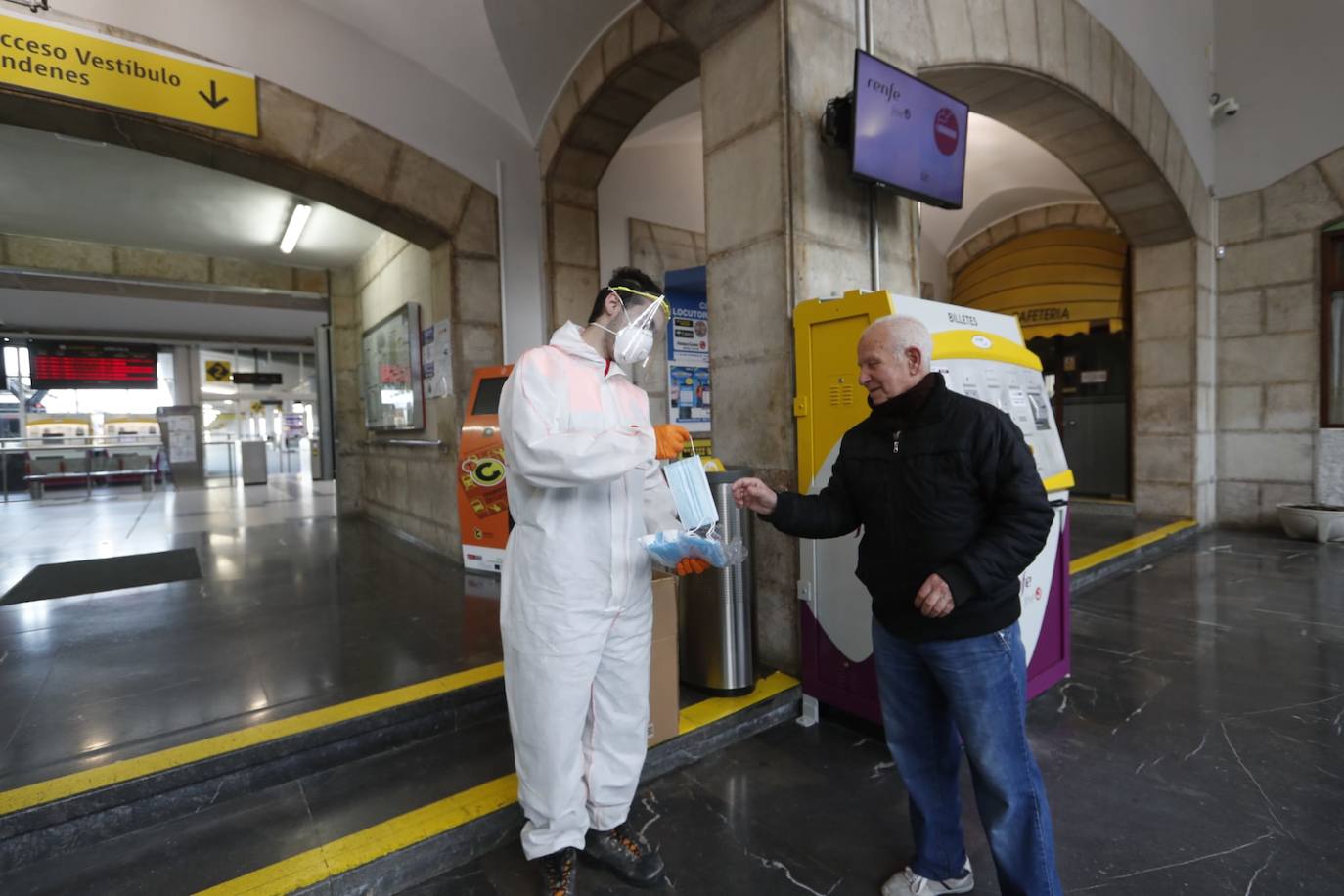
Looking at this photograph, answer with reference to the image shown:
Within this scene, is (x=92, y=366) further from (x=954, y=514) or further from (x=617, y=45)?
(x=954, y=514)

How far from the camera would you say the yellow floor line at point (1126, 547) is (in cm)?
488

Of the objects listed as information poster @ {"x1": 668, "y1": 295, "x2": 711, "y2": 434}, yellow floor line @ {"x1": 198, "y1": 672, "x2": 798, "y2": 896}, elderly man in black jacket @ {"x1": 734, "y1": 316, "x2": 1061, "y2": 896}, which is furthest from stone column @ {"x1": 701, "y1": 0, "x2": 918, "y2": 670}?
information poster @ {"x1": 668, "y1": 295, "x2": 711, "y2": 434}

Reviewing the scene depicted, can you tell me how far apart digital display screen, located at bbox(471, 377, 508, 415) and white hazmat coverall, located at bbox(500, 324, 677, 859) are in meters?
2.86

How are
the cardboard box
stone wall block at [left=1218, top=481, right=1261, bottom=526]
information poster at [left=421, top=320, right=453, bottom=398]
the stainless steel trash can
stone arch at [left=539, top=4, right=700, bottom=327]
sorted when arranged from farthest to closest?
1. stone wall block at [left=1218, top=481, right=1261, bottom=526]
2. information poster at [left=421, top=320, right=453, bottom=398]
3. stone arch at [left=539, top=4, right=700, bottom=327]
4. the stainless steel trash can
5. the cardboard box

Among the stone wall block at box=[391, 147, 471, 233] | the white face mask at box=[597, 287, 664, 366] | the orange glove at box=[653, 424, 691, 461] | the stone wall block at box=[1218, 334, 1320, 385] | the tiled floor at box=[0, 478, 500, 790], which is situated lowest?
the tiled floor at box=[0, 478, 500, 790]

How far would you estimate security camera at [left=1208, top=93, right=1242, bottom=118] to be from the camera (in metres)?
6.66

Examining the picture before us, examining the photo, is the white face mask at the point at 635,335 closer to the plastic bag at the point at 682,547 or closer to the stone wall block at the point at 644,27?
the plastic bag at the point at 682,547

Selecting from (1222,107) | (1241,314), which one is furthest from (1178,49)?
(1241,314)

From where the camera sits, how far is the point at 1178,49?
20.9 feet

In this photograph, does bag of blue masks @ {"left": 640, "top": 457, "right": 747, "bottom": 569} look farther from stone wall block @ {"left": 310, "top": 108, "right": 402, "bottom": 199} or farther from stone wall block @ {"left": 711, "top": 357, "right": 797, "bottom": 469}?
stone wall block @ {"left": 310, "top": 108, "right": 402, "bottom": 199}

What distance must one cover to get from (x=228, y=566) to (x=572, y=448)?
5.15 metres

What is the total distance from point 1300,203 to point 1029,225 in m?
2.83

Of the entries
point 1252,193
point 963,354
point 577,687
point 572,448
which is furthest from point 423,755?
point 1252,193

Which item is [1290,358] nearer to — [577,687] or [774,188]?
[774,188]
